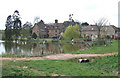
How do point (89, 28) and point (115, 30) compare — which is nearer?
point (115, 30)

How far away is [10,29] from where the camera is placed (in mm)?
59906

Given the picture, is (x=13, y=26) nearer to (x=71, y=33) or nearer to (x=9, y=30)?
(x=9, y=30)

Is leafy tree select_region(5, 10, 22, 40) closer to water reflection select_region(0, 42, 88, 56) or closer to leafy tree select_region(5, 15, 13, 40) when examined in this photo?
leafy tree select_region(5, 15, 13, 40)

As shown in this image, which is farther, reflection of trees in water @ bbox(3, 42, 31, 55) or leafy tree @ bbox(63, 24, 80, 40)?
leafy tree @ bbox(63, 24, 80, 40)

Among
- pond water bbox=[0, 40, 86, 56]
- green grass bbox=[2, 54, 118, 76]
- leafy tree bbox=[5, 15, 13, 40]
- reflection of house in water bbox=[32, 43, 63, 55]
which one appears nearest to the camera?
green grass bbox=[2, 54, 118, 76]

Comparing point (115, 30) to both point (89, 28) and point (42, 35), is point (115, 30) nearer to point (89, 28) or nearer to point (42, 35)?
point (89, 28)

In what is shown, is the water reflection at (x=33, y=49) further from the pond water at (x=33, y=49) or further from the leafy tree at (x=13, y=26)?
the leafy tree at (x=13, y=26)

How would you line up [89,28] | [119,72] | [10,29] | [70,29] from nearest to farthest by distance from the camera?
[119,72]
[70,29]
[10,29]
[89,28]

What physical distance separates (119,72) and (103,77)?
183cm

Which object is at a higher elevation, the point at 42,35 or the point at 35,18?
the point at 35,18

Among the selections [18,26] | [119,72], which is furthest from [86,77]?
[18,26]

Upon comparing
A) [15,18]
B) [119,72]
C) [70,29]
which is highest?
[15,18]

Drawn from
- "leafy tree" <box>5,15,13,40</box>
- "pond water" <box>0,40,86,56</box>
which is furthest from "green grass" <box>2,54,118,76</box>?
"leafy tree" <box>5,15,13,40</box>

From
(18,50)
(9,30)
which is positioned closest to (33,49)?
(18,50)
